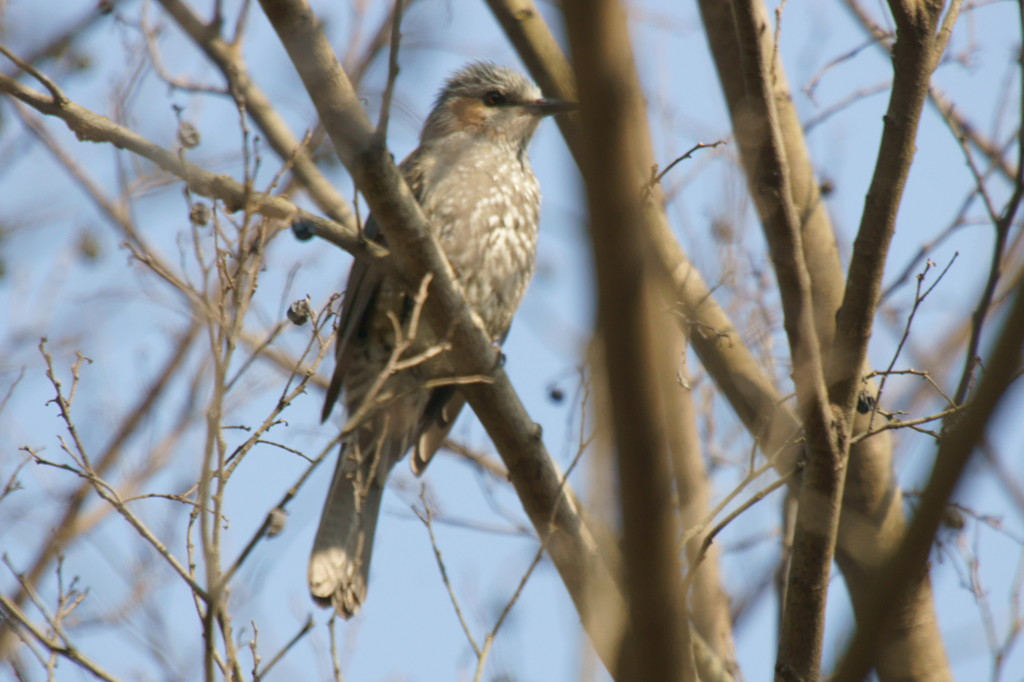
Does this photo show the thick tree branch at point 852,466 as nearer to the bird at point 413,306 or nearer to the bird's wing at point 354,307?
the bird at point 413,306

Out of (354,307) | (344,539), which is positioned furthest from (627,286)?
(344,539)

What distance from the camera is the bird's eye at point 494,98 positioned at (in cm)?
525

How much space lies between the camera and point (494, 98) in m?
5.28

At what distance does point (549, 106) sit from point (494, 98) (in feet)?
1.50

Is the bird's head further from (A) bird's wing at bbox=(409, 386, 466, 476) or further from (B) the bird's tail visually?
(B) the bird's tail

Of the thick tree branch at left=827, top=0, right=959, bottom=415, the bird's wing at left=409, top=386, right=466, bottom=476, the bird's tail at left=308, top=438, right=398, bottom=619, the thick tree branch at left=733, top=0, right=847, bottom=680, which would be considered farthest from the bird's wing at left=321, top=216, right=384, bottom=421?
the thick tree branch at left=827, top=0, right=959, bottom=415

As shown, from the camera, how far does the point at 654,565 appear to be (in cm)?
134

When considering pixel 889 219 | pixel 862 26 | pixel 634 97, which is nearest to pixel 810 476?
pixel 889 219

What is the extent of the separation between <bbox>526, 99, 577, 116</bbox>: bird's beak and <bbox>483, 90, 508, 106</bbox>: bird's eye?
202mm

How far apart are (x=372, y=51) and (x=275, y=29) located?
10.3ft

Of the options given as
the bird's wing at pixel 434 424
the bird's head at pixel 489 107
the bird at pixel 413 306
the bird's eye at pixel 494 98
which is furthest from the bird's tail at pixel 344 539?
the bird's eye at pixel 494 98

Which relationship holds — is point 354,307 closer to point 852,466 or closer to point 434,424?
point 434,424

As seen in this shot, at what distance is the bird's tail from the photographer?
401cm

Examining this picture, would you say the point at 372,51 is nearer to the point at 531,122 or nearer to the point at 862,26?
the point at 531,122
